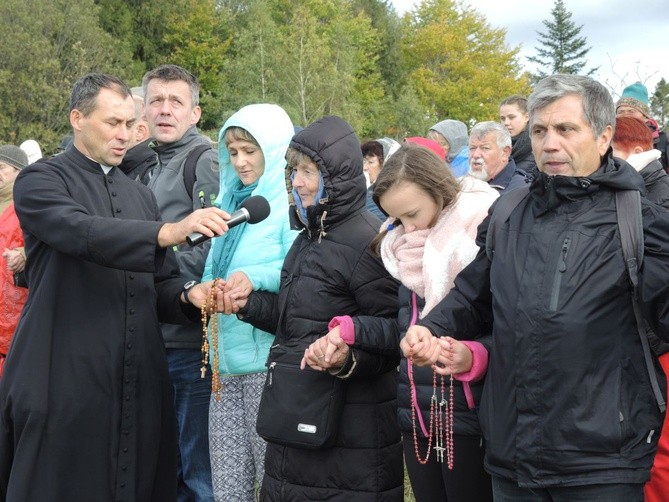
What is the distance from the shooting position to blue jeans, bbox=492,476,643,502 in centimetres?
288

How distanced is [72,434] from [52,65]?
3406 centimetres

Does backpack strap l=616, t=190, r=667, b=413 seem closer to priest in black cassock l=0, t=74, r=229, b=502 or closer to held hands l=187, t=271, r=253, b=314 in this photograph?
priest in black cassock l=0, t=74, r=229, b=502

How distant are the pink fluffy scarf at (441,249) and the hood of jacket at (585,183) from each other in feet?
1.77

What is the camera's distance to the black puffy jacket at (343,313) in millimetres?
3938

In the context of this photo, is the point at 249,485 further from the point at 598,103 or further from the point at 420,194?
the point at 598,103

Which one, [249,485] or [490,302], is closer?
[490,302]

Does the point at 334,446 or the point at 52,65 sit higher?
the point at 52,65

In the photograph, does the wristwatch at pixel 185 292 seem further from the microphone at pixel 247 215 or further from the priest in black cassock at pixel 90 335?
the microphone at pixel 247 215

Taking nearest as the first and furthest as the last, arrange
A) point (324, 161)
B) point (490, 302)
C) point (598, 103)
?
point (598, 103) < point (490, 302) < point (324, 161)

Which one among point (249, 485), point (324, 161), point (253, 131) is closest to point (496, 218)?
point (324, 161)

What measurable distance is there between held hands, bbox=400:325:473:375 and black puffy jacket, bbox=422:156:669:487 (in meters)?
0.23

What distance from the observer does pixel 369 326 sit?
151 inches

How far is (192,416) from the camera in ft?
16.5

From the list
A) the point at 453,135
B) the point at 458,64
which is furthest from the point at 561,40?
the point at 453,135
